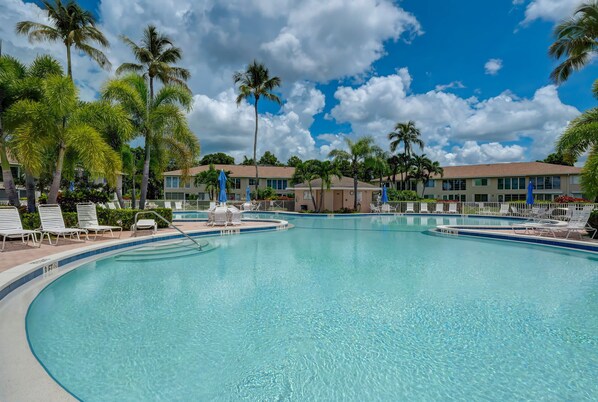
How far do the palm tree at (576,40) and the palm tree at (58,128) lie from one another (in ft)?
65.2

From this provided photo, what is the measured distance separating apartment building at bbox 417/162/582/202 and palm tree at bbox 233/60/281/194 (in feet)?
90.7

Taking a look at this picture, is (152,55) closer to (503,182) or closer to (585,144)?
(585,144)

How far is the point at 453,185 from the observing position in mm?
47312

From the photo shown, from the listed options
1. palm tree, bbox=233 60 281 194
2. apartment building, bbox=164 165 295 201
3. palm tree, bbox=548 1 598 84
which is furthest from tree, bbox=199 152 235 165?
palm tree, bbox=548 1 598 84

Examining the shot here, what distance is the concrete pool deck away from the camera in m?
2.61

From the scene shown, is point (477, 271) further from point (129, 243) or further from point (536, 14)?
point (536, 14)

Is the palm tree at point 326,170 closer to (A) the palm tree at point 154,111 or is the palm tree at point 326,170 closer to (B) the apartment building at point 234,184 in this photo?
(A) the palm tree at point 154,111

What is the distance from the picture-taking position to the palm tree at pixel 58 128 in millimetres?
10531

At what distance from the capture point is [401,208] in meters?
31.9

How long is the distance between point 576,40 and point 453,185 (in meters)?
34.4

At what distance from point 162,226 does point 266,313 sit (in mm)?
11517

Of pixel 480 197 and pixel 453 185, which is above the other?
pixel 453 185

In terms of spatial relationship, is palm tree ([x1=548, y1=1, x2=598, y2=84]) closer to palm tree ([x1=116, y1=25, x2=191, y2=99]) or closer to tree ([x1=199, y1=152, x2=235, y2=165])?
palm tree ([x1=116, y1=25, x2=191, y2=99])

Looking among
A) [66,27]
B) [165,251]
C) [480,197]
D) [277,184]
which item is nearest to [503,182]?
[480,197]
